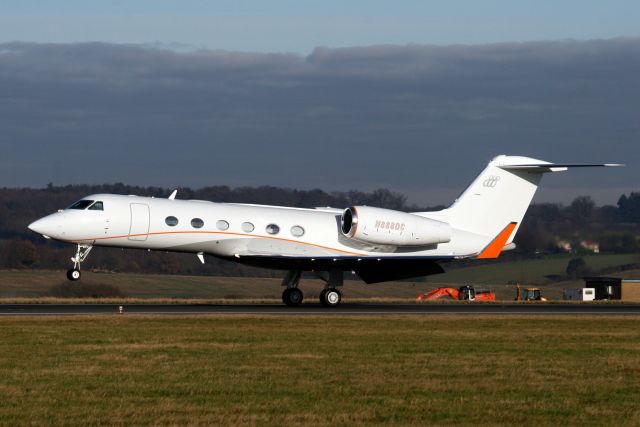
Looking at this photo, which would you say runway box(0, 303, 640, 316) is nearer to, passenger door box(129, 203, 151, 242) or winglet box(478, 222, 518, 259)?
winglet box(478, 222, 518, 259)

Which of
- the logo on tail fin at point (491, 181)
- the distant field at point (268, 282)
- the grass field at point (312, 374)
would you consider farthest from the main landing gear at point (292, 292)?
the distant field at point (268, 282)

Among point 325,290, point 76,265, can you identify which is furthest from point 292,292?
point 76,265

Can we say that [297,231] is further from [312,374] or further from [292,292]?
[312,374]

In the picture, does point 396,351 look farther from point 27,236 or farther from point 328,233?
point 27,236

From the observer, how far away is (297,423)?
12203mm

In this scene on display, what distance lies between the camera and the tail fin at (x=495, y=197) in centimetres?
3888

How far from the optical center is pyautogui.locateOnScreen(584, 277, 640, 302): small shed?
60.3 m

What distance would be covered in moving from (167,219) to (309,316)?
6710 mm

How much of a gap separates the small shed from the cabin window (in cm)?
3006

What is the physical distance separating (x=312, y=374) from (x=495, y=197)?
23.7m

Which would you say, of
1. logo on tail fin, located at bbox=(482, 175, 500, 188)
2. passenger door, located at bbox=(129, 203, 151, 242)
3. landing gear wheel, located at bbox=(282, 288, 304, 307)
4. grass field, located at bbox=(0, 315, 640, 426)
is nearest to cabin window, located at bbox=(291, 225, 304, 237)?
landing gear wheel, located at bbox=(282, 288, 304, 307)

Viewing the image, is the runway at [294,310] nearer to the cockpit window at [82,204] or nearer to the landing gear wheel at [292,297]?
the landing gear wheel at [292,297]

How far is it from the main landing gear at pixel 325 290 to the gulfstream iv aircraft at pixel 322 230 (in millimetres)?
35

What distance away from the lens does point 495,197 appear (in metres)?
39.0
